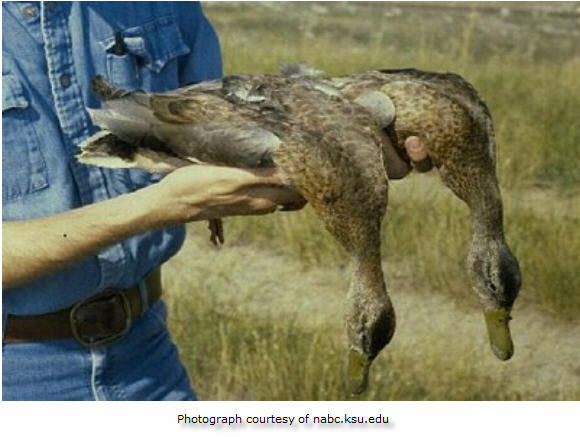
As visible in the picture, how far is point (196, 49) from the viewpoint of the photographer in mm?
3039

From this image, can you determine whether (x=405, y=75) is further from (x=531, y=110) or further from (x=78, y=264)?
(x=531, y=110)

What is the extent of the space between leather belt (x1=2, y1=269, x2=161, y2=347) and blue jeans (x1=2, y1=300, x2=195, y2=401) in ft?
0.08

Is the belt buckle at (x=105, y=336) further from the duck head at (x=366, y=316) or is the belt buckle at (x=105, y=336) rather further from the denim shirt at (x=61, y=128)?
the duck head at (x=366, y=316)

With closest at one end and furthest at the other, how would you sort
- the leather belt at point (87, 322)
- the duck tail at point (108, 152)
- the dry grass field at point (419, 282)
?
the duck tail at point (108, 152), the leather belt at point (87, 322), the dry grass field at point (419, 282)

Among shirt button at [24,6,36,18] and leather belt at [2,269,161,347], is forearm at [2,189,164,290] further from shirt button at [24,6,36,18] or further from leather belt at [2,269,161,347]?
shirt button at [24,6,36,18]

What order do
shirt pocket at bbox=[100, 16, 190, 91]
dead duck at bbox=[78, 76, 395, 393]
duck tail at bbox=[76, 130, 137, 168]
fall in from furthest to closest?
shirt pocket at bbox=[100, 16, 190, 91]
duck tail at bbox=[76, 130, 137, 168]
dead duck at bbox=[78, 76, 395, 393]

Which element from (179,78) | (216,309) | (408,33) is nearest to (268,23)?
(408,33)

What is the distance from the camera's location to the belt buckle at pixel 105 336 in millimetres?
2729

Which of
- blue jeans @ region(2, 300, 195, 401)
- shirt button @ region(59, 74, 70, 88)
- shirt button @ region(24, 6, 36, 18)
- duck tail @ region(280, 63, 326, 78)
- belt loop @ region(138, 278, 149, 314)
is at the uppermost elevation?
shirt button @ region(24, 6, 36, 18)

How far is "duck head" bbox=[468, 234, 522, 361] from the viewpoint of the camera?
2.52 metres

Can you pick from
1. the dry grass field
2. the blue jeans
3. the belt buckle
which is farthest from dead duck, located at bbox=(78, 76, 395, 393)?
the dry grass field

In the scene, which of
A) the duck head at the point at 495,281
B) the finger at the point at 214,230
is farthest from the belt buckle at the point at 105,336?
the duck head at the point at 495,281

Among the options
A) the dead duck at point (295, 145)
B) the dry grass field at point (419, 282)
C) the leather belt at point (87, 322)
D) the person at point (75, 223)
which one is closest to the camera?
the dead duck at point (295, 145)

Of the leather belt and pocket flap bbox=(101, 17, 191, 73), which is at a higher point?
pocket flap bbox=(101, 17, 191, 73)
